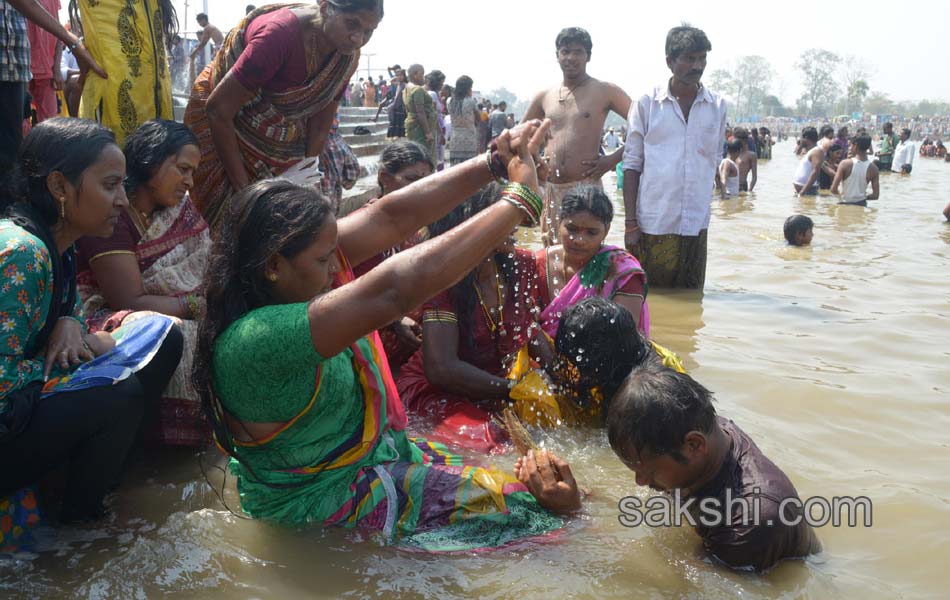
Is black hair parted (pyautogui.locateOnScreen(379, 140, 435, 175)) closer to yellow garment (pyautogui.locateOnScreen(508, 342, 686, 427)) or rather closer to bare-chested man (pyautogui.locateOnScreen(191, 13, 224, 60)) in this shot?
yellow garment (pyautogui.locateOnScreen(508, 342, 686, 427))

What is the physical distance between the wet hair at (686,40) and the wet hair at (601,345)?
292 cm

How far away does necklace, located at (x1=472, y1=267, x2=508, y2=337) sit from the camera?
12.7 ft

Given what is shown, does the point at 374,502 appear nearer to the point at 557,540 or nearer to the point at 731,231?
the point at 557,540

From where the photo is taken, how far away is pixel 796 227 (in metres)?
9.48

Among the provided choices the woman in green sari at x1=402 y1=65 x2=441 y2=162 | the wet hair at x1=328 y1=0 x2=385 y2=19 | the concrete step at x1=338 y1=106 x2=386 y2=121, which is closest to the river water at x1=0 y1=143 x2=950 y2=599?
the wet hair at x1=328 y1=0 x2=385 y2=19

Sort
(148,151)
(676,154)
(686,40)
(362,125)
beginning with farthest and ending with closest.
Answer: (362,125)
(676,154)
(686,40)
(148,151)

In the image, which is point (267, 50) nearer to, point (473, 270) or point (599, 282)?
point (473, 270)

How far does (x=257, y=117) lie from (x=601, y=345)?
2139mm

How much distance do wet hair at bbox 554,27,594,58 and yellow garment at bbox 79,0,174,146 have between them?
315 cm

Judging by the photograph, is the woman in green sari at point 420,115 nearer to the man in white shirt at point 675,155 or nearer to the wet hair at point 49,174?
the man in white shirt at point 675,155

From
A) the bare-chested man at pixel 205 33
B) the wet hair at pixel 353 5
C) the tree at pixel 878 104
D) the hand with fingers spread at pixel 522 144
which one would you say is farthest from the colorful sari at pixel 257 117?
the tree at pixel 878 104

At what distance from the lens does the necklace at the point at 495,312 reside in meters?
3.86

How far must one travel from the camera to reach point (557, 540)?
8.68 ft

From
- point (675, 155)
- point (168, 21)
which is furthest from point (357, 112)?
point (168, 21)
